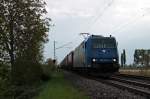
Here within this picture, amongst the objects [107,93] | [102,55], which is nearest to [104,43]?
[102,55]

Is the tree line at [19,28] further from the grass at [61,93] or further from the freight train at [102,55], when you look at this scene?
the grass at [61,93]

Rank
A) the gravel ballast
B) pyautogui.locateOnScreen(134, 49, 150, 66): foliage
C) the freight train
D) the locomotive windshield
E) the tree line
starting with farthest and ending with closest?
1. pyautogui.locateOnScreen(134, 49, 150, 66): foliage
2. the tree line
3. the locomotive windshield
4. the freight train
5. the gravel ballast

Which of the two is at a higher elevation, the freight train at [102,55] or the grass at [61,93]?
the freight train at [102,55]

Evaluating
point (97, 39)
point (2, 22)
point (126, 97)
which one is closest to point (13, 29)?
point (2, 22)

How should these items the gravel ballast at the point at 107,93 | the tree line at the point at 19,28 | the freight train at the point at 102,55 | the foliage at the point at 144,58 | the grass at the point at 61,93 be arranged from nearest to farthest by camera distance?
1. the gravel ballast at the point at 107,93
2. the grass at the point at 61,93
3. the freight train at the point at 102,55
4. the tree line at the point at 19,28
5. the foliage at the point at 144,58

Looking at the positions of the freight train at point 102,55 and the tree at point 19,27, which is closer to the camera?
the freight train at point 102,55

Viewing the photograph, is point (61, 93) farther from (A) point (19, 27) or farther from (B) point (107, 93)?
(A) point (19, 27)

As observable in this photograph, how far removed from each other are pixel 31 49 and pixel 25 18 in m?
3.01

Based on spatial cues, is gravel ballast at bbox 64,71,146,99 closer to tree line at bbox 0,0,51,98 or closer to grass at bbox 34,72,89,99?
grass at bbox 34,72,89,99

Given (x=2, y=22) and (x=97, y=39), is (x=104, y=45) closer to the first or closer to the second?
(x=97, y=39)

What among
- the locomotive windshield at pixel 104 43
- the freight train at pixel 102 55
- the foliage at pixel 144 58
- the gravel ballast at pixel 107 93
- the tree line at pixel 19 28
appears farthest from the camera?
the foliage at pixel 144 58

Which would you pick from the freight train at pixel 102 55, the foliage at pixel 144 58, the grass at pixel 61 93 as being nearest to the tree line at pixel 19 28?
the freight train at pixel 102 55

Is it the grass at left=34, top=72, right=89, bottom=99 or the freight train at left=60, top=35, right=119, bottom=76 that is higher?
the freight train at left=60, top=35, right=119, bottom=76

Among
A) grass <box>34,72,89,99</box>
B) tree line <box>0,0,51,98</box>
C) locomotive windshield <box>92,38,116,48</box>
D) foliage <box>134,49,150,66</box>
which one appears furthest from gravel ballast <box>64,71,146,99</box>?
foliage <box>134,49,150,66</box>
